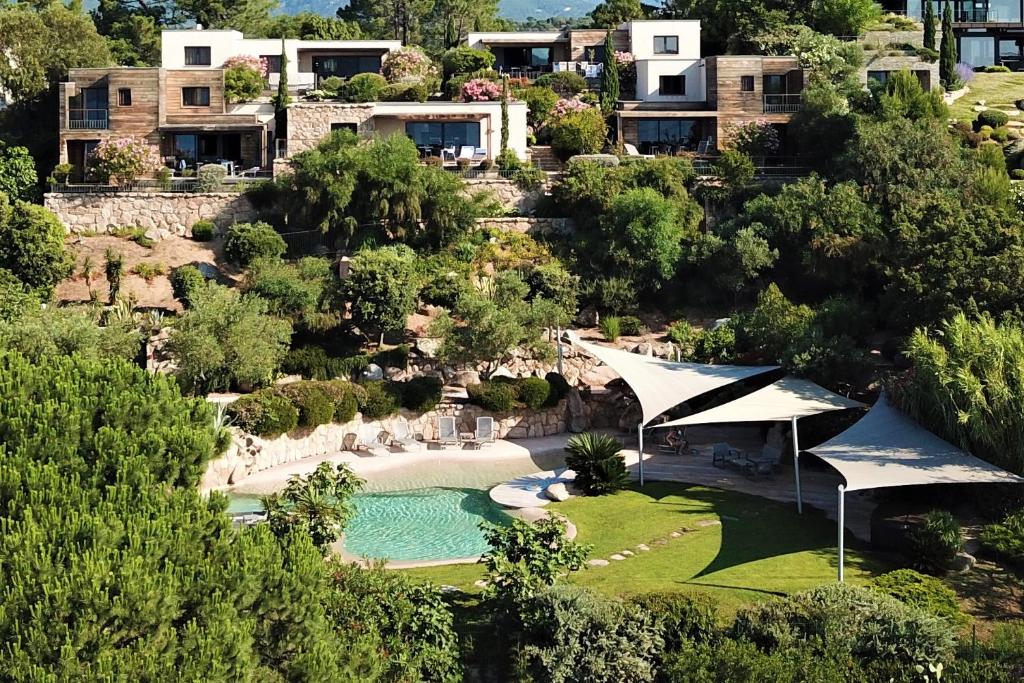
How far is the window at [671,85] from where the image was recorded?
54688 mm

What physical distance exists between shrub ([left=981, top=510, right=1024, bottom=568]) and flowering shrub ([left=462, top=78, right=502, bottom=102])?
113 feet

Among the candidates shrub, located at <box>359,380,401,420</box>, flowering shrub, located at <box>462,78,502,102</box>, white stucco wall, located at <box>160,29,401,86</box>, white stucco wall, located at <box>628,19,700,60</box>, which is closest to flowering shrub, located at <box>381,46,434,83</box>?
white stucco wall, located at <box>160,29,401,86</box>

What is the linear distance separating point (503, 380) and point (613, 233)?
1003cm

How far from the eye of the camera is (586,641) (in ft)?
58.5

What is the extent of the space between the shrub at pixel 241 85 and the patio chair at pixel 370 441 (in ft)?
84.0

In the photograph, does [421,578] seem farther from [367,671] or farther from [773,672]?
[773,672]

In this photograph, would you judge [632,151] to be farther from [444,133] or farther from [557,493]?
[557,493]

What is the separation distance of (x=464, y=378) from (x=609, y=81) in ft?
73.8

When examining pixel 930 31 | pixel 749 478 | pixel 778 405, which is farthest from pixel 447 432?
pixel 930 31

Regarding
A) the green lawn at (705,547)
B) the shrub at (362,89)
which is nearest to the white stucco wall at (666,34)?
the shrub at (362,89)

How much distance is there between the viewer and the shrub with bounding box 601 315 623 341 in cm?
3956

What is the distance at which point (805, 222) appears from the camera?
4134 cm

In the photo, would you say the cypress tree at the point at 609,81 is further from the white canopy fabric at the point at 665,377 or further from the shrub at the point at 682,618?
the shrub at the point at 682,618

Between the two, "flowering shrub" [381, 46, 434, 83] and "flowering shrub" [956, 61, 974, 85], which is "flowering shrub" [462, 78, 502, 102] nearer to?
"flowering shrub" [381, 46, 434, 83]
